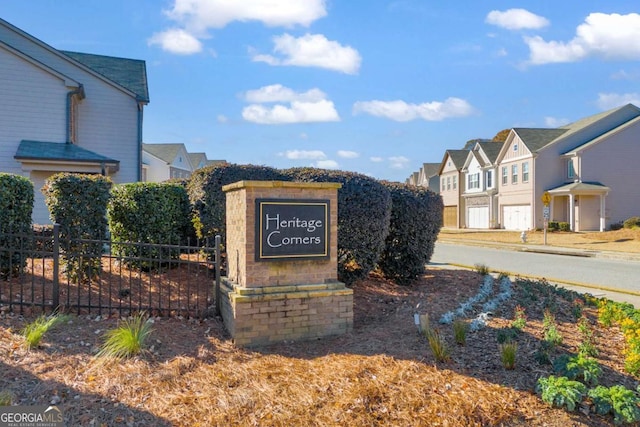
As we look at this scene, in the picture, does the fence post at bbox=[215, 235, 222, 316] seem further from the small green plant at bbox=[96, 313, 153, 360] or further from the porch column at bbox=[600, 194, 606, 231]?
the porch column at bbox=[600, 194, 606, 231]

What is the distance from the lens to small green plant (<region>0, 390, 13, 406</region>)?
358 centimetres

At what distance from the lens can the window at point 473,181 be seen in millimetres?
39922

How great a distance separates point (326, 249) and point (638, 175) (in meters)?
32.7

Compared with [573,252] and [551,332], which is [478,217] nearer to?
[573,252]

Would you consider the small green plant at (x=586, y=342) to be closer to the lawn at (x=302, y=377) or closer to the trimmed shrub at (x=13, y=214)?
the lawn at (x=302, y=377)

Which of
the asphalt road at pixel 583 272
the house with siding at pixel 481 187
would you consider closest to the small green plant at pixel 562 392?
the asphalt road at pixel 583 272

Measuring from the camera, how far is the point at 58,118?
47.4 feet

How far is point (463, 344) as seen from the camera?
4898 mm

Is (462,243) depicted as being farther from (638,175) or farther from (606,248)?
(638,175)

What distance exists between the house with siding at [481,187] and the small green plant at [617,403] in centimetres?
3495

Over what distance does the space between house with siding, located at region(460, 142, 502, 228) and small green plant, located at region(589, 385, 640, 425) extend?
3495 cm

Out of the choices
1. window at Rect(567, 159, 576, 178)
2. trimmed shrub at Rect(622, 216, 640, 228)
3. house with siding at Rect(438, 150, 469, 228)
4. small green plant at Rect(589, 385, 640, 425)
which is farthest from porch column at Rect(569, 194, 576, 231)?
small green plant at Rect(589, 385, 640, 425)

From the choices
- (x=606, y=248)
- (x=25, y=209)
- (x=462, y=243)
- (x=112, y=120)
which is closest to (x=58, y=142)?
(x=112, y=120)

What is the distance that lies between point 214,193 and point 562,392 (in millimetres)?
4910
